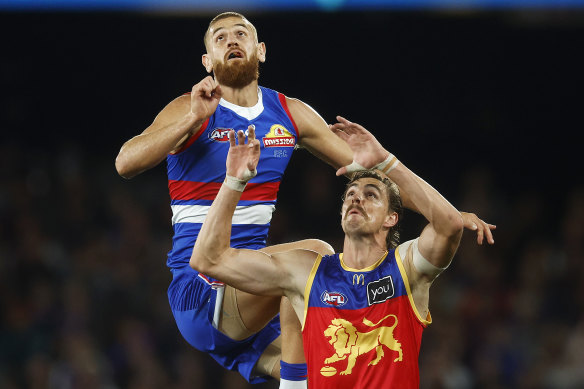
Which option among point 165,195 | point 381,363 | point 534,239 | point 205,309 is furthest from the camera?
point 165,195

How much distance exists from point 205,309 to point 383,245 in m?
0.90

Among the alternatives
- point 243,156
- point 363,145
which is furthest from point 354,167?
point 243,156

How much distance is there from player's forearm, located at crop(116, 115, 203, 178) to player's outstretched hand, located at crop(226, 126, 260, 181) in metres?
0.21

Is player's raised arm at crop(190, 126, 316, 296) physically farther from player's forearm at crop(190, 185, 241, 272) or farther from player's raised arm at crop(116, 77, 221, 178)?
player's raised arm at crop(116, 77, 221, 178)

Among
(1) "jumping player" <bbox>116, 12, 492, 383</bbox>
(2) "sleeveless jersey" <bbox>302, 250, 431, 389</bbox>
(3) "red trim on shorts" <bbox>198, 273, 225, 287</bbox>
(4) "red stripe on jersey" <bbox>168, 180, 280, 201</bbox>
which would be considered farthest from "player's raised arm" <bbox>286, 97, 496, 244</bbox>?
(3) "red trim on shorts" <bbox>198, 273, 225, 287</bbox>

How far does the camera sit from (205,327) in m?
4.27

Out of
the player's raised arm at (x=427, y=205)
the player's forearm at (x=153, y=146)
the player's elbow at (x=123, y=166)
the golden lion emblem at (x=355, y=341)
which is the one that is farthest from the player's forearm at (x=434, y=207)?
the player's elbow at (x=123, y=166)

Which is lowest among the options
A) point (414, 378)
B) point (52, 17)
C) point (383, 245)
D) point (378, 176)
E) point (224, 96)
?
point (414, 378)

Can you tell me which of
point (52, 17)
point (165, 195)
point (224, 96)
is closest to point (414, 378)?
point (224, 96)

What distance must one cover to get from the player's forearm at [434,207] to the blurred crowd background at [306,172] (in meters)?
3.96

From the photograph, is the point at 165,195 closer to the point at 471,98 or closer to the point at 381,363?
the point at 471,98

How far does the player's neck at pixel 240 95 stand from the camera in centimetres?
438

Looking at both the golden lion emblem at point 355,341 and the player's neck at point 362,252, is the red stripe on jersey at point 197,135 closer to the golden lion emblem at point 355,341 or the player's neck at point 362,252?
the player's neck at point 362,252

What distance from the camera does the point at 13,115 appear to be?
9641mm
